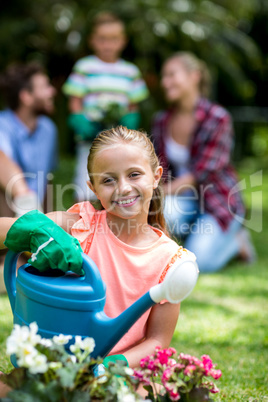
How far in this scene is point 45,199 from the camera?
4828mm

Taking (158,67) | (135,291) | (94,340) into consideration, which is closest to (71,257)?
(94,340)

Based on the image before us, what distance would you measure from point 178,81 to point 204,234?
4.24ft

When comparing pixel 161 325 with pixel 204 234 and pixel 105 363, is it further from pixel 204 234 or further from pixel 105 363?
pixel 204 234

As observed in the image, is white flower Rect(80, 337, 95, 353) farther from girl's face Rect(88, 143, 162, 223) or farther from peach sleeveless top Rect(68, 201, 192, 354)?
girl's face Rect(88, 143, 162, 223)

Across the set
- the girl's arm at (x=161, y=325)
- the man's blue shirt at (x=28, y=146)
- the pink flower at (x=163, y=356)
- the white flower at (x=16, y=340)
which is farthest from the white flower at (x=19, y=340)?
the man's blue shirt at (x=28, y=146)

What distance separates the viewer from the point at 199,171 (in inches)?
180

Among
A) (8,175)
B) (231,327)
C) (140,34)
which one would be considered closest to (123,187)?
(231,327)

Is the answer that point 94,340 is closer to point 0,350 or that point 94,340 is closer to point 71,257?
point 71,257

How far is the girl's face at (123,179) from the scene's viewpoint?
1844 mm

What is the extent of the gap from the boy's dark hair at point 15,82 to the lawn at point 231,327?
1861 millimetres

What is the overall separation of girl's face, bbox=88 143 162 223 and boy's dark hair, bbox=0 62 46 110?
298cm

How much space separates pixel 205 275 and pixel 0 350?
2.22m

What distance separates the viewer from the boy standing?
489 cm

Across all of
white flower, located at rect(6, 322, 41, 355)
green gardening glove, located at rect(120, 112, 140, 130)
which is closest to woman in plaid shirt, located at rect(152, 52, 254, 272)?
green gardening glove, located at rect(120, 112, 140, 130)
